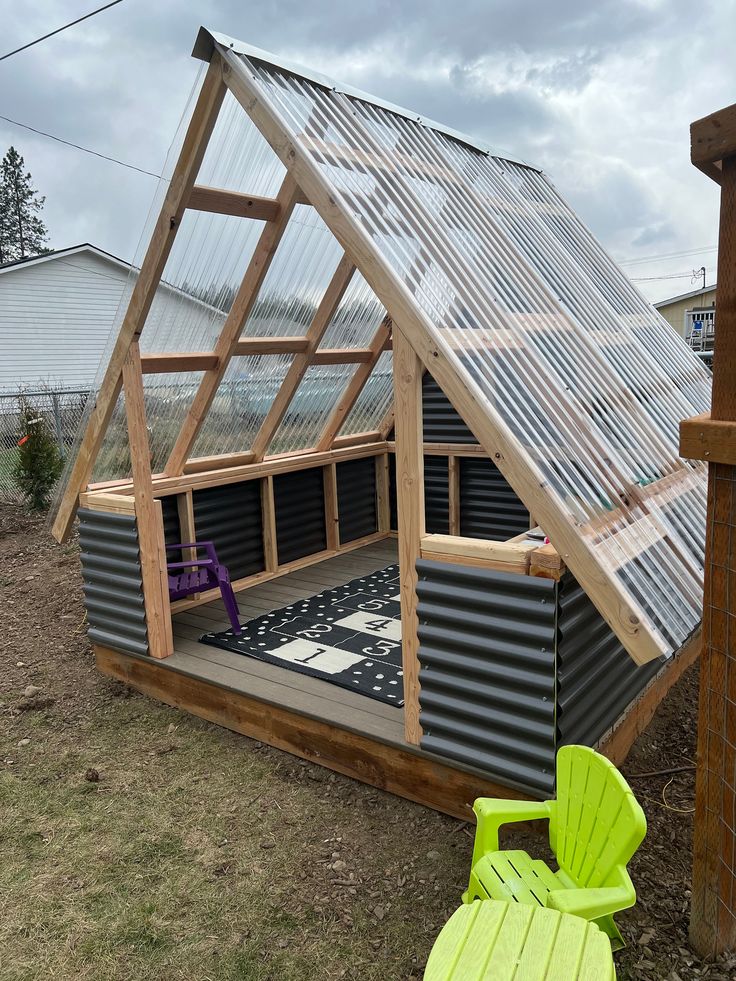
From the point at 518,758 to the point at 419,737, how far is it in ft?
1.70

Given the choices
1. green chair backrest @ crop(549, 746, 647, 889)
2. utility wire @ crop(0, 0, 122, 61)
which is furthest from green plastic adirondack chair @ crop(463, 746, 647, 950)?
utility wire @ crop(0, 0, 122, 61)

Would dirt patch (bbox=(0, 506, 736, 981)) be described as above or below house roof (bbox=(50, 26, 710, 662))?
below

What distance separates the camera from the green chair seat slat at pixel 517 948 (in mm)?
1818

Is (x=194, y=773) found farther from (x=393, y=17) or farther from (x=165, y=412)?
(x=393, y=17)

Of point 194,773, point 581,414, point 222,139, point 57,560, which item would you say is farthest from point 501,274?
point 57,560

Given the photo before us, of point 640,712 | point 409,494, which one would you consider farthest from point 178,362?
point 640,712

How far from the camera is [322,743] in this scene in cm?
389

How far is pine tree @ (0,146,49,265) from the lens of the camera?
34.7m

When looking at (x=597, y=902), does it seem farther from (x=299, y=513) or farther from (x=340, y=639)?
(x=299, y=513)

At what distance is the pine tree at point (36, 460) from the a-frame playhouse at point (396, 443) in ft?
14.7

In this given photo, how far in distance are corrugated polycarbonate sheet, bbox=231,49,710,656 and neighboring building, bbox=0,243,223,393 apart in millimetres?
14206

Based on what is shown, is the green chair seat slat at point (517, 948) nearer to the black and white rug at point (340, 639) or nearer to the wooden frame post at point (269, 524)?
the black and white rug at point (340, 639)

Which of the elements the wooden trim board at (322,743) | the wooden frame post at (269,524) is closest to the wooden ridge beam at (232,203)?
the wooden frame post at (269,524)

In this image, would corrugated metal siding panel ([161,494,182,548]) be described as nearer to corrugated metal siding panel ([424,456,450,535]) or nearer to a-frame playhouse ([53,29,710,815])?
a-frame playhouse ([53,29,710,815])
